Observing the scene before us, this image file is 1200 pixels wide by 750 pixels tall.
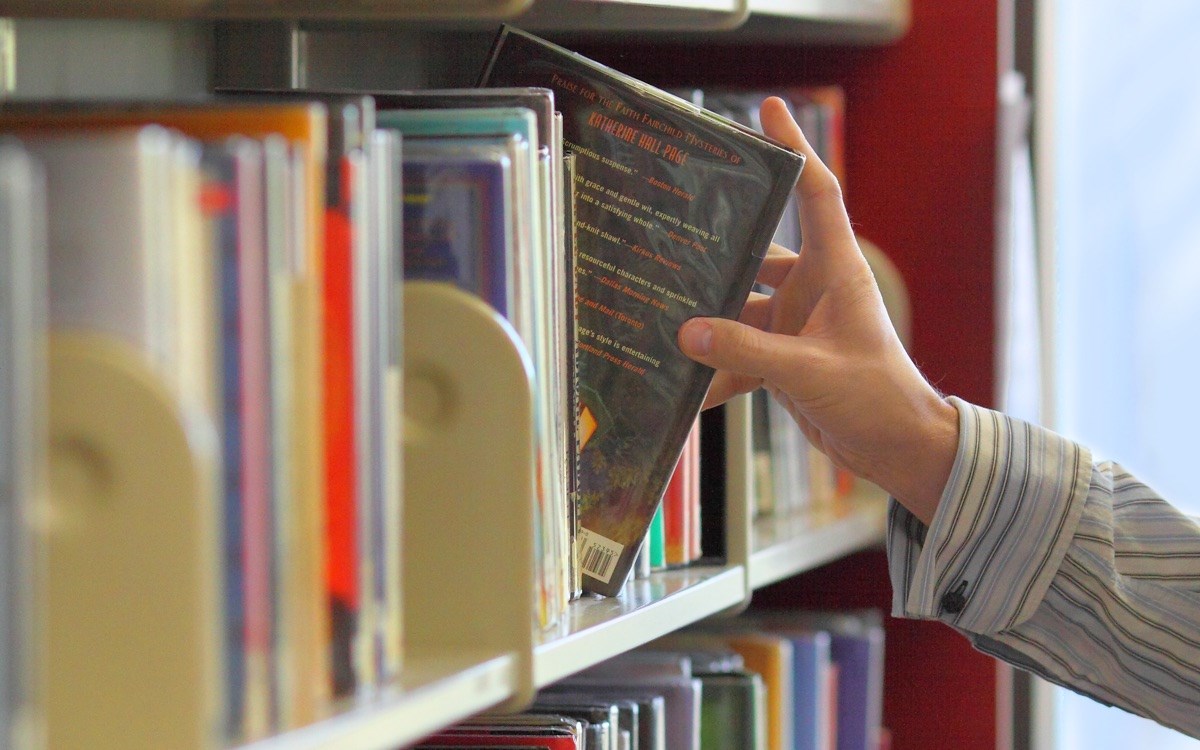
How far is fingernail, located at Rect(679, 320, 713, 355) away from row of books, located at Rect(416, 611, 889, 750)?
0.85ft

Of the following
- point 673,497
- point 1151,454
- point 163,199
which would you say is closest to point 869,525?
point 673,497

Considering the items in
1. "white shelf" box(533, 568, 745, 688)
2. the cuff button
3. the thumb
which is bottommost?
"white shelf" box(533, 568, 745, 688)

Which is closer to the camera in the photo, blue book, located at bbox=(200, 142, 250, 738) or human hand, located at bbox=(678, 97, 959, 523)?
blue book, located at bbox=(200, 142, 250, 738)

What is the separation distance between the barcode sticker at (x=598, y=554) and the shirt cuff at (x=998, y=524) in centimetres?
34

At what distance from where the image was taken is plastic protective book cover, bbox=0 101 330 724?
1.83 feet

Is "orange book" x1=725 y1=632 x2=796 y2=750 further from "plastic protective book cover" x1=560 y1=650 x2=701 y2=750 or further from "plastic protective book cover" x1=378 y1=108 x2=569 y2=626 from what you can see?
"plastic protective book cover" x1=378 y1=108 x2=569 y2=626

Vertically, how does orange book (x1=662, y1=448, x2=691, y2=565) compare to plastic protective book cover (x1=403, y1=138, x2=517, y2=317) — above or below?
below

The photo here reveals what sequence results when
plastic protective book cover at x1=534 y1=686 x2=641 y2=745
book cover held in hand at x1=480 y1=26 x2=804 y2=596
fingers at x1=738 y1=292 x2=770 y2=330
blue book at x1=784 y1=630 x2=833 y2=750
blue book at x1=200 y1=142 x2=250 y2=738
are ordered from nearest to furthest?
blue book at x1=200 y1=142 x2=250 y2=738, book cover held in hand at x1=480 y1=26 x2=804 y2=596, plastic protective book cover at x1=534 y1=686 x2=641 y2=745, fingers at x1=738 y1=292 x2=770 y2=330, blue book at x1=784 y1=630 x2=833 y2=750

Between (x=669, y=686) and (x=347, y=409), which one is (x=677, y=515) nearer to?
(x=669, y=686)

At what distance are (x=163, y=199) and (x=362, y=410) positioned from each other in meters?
0.15

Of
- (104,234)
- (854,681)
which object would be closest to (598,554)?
(104,234)

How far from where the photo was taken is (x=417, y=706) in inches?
24.6

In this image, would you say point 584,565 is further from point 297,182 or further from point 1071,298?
point 1071,298

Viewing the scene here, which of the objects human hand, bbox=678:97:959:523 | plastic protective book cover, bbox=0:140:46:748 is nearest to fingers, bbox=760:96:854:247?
human hand, bbox=678:97:959:523
